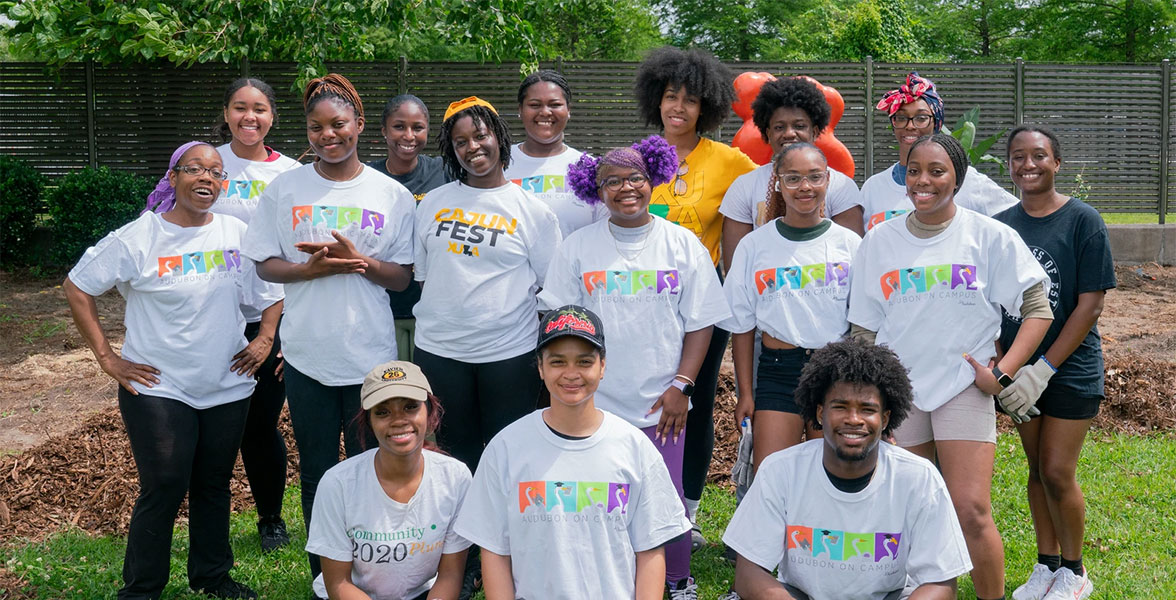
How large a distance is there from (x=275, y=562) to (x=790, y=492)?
2.86 metres

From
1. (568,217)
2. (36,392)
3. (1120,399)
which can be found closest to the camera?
(568,217)

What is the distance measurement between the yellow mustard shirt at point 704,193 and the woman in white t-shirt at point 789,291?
2.02 ft

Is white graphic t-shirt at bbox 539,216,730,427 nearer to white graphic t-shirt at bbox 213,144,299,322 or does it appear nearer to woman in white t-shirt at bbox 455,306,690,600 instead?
woman in white t-shirt at bbox 455,306,690,600

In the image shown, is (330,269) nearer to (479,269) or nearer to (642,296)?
(479,269)

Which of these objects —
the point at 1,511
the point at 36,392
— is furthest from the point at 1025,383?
the point at 36,392

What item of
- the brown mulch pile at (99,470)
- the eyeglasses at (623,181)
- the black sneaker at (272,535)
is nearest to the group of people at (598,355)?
the eyeglasses at (623,181)

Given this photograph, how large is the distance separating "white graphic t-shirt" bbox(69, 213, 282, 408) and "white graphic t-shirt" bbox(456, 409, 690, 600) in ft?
4.84

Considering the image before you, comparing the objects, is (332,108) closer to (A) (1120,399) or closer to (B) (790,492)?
(B) (790,492)

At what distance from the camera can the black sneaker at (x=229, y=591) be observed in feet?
15.7

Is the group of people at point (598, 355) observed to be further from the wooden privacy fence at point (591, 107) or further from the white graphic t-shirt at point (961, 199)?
the wooden privacy fence at point (591, 107)

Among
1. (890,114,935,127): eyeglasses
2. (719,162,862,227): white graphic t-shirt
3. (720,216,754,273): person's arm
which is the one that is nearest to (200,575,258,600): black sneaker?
(720,216,754,273): person's arm

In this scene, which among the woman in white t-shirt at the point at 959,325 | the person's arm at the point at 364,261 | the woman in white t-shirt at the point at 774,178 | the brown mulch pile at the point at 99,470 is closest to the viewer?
the woman in white t-shirt at the point at 959,325

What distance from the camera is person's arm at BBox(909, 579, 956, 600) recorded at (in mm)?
3488

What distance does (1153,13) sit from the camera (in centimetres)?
2616
